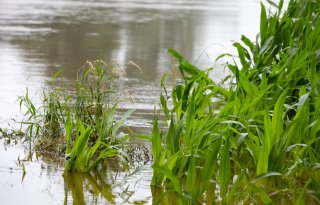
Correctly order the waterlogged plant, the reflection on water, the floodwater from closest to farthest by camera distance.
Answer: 1. the floodwater
2. the waterlogged plant
3. the reflection on water

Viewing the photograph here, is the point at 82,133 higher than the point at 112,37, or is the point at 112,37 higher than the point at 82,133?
the point at 82,133

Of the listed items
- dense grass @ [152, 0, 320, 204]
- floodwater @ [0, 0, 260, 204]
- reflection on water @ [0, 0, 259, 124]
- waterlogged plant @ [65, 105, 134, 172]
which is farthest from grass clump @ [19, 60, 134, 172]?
reflection on water @ [0, 0, 259, 124]

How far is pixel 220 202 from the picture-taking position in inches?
191

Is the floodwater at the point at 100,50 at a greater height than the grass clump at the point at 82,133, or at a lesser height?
lesser

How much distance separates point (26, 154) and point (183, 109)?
1.16 meters

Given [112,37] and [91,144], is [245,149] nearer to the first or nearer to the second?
[91,144]

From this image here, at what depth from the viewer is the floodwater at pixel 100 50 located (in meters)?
5.23

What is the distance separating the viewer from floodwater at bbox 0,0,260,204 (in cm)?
523

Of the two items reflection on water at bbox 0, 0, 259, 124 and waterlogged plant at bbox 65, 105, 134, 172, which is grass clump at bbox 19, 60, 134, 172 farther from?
reflection on water at bbox 0, 0, 259, 124

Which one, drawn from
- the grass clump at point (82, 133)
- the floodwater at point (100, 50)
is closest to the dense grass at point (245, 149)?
the floodwater at point (100, 50)

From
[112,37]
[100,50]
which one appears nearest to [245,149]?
[100,50]

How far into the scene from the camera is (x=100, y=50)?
10648 millimetres

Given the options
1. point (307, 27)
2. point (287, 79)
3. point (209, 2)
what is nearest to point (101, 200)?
point (287, 79)

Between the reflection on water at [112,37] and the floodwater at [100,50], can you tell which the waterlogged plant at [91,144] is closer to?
the floodwater at [100,50]
